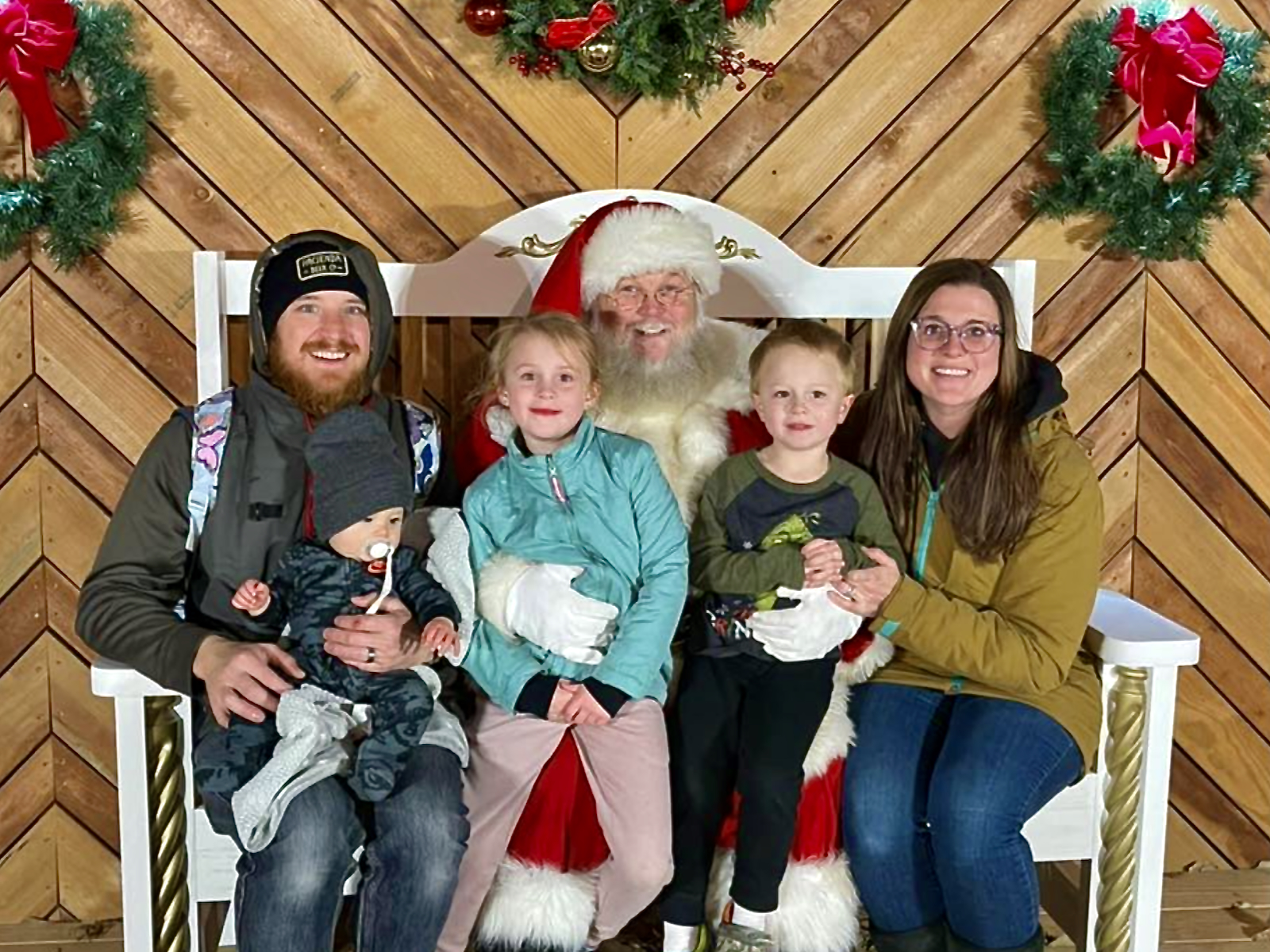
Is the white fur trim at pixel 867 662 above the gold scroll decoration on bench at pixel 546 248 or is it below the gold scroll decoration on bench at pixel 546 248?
below

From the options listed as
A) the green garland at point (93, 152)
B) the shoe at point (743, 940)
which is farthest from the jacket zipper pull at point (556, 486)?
the green garland at point (93, 152)

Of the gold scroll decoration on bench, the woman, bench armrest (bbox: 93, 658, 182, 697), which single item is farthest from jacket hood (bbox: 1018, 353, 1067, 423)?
bench armrest (bbox: 93, 658, 182, 697)

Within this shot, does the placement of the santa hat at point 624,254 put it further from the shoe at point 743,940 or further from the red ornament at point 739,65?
the shoe at point 743,940

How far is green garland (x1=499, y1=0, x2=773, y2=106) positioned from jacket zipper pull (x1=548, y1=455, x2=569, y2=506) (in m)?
0.93

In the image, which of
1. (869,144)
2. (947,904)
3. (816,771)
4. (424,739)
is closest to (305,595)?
(424,739)

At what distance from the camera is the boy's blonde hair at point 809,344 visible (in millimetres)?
2182

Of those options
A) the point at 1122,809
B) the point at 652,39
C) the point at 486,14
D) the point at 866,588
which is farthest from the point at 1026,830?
the point at 486,14

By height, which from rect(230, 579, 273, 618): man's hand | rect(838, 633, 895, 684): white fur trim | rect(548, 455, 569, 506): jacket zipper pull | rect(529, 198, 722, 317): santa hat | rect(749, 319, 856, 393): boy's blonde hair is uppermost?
rect(529, 198, 722, 317): santa hat

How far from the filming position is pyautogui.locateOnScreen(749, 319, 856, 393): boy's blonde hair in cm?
218

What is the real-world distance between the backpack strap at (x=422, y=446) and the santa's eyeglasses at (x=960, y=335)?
0.79m

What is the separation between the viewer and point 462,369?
2914 mm

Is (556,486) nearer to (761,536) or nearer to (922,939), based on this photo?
(761,536)

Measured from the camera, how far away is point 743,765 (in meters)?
2.14

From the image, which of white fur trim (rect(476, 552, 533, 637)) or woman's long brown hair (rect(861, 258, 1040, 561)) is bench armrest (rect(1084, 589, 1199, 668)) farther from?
white fur trim (rect(476, 552, 533, 637))
